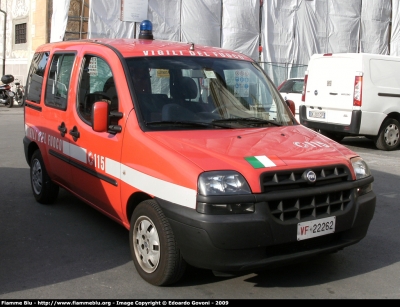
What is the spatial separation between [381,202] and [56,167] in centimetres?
401

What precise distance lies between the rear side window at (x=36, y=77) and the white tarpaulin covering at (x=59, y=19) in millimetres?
14411

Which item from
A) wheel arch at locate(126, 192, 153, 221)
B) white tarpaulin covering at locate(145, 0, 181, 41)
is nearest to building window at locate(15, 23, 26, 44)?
white tarpaulin covering at locate(145, 0, 181, 41)

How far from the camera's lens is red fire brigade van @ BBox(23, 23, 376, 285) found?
146 inches

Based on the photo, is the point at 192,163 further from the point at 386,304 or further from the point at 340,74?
the point at 340,74

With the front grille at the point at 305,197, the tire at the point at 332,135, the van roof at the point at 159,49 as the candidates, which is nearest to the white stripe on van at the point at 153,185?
the front grille at the point at 305,197

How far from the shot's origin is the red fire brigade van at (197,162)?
3697mm

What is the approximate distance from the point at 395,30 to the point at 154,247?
24.9m

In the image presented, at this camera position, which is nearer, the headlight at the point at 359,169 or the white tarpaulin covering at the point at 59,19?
the headlight at the point at 359,169

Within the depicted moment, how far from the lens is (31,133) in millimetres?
6617

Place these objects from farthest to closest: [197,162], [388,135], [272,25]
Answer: [272,25] → [388,135] → [197,162]

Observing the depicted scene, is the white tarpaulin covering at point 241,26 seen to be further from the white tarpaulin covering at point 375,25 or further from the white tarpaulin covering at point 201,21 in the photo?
the white tarpaulin covering at point 375,25

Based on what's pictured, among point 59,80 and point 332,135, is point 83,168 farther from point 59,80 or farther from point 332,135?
point 332,135

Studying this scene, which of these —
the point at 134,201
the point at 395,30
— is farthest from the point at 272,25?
the point at 134,201

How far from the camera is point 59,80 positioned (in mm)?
5914
